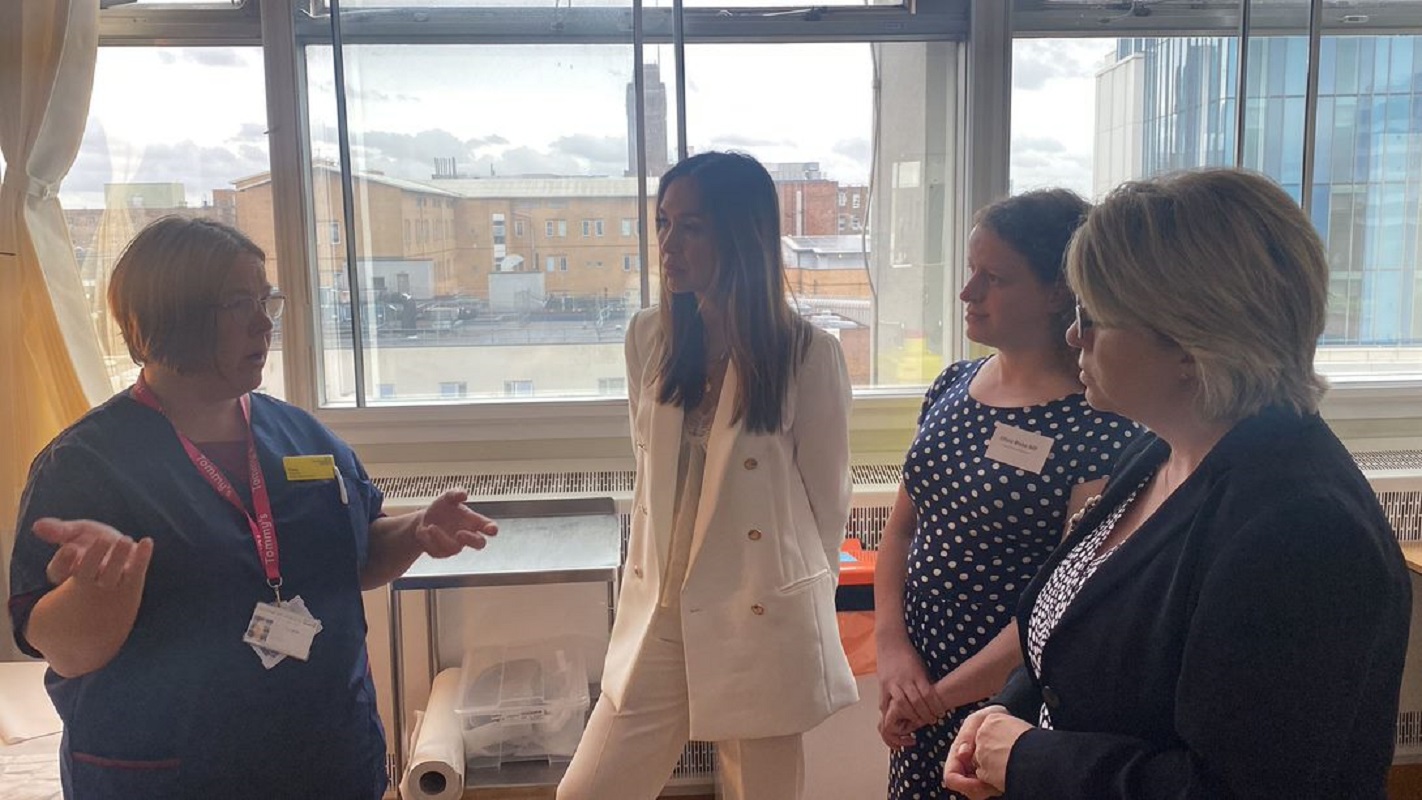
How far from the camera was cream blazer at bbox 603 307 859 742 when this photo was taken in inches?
60.5

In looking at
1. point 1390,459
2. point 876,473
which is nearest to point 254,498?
point 876,473

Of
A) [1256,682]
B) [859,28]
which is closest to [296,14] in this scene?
[859,28]

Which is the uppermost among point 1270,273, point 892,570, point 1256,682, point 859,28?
point 859,28

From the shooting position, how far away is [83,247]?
8.59 ft

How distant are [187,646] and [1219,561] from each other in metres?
1.13

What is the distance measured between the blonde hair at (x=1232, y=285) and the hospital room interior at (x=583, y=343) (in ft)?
0.86

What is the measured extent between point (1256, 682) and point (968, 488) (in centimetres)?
65

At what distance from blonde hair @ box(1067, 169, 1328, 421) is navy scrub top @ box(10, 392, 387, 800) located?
105cm

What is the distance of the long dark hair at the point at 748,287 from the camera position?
1.57m

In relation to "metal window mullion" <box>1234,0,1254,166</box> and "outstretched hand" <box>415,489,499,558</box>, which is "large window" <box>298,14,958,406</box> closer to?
"metal window mullion" <box>1234,0,1254,166</box>

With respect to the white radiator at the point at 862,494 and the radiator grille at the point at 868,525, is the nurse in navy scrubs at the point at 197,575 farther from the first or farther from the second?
the radiator grille at the point at 868,525

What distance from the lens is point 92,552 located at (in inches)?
38.8

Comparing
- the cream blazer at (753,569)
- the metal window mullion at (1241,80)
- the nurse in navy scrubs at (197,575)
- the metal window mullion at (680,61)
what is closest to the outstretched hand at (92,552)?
the nurse in navy scrubs at (197,575)

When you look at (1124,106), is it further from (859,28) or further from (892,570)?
(892,570)
